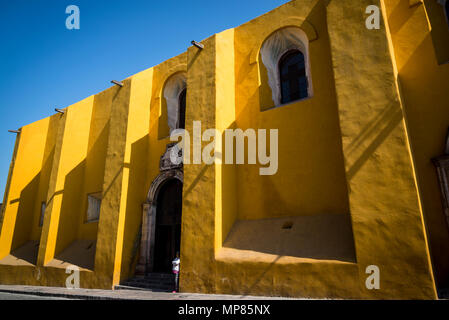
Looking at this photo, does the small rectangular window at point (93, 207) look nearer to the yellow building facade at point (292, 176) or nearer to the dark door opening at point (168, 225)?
the yellow building facade at point (292, 176)

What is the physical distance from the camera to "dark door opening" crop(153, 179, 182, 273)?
8867mm

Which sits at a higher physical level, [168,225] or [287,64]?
[287,64]

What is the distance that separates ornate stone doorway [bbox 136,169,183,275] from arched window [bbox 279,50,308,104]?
402 cm

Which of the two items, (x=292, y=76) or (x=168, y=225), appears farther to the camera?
(x=168, y=225)

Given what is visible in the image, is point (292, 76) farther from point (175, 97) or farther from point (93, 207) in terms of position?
point (93, 207)

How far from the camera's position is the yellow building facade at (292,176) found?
530 cm

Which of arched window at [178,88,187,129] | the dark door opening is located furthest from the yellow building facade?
arched window at [178,88,187,129]

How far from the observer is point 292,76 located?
8219 millimetres

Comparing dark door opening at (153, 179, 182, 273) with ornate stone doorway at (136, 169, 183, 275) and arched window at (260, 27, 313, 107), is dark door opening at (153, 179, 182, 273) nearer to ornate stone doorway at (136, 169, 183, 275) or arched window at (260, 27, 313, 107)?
ornate stone doorway at (136, 169, 183, 275)

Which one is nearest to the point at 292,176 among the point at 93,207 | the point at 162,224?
the point at 162,224

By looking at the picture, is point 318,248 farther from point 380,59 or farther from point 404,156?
point 380,59

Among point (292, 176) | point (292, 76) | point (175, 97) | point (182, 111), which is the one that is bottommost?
point (292, 176)

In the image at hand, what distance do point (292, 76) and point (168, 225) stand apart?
19.4ft
